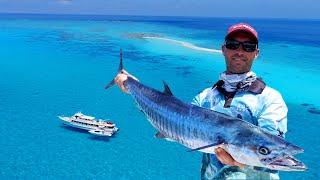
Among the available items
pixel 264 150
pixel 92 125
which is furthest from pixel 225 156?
pixel 92 125

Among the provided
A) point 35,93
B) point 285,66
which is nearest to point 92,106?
point 35,93

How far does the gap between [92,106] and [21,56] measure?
32.4m

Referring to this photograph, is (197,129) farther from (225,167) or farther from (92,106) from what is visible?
(92,106)

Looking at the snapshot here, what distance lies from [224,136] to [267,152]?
0.45 meters

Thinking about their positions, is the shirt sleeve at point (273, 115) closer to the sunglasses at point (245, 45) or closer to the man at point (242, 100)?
the man at point (242, 100)

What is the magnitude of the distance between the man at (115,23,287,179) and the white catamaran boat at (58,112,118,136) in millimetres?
22261

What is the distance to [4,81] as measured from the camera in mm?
43656

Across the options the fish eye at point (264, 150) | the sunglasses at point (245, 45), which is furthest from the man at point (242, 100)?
the fish eye at point (264, 150)

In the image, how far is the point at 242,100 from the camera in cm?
432

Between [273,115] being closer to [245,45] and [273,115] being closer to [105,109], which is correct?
[245,45]

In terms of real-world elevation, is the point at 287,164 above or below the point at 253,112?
below

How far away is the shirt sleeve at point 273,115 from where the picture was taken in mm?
4051

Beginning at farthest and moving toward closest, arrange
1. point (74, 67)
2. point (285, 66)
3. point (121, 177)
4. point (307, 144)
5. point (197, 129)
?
1. point (285, 66)
2. point (74, 67)
3. point (307, 144)
4. point (121, 177)
5. point (197, 129)

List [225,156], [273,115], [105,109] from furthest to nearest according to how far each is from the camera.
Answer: [105,109]
[273,115]
[225,156]
